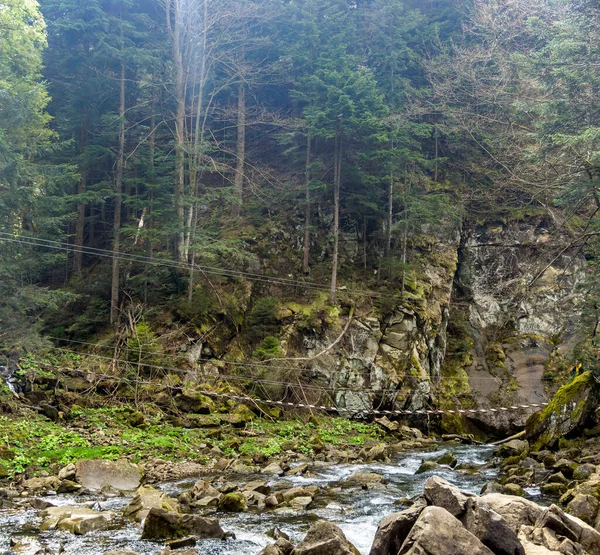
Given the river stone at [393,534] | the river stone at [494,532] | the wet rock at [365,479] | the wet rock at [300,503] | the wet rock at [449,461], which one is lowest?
the wet rock at [449,461]

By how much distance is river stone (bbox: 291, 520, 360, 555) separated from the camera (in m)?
5.34

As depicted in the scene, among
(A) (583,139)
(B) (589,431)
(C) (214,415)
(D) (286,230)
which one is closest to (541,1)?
(A) (583,139)

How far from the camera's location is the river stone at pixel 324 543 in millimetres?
5340

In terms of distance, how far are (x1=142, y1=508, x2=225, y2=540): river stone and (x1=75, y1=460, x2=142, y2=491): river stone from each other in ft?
10.1

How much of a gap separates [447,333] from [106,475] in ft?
61.2

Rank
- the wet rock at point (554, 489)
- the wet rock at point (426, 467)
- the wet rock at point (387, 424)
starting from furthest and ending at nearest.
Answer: the wet rock at point (387, 424) → the wet rock at point (426, 467) → the wet rock at point (554, 489)

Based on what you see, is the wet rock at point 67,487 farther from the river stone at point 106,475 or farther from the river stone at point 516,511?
the river stone at point 516,511

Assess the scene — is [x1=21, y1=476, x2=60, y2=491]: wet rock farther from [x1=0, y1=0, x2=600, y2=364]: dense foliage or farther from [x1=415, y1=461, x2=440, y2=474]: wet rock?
[x1=415, y1=461, x2=440, y2=474]: wet rock

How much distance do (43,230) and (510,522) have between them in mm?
18372

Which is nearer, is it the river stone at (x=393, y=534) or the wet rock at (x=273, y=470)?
the river stone at (x=393, y=534)

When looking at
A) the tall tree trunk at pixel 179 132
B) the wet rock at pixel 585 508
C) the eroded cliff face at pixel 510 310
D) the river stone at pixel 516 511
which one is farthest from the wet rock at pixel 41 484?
the eroded cliff face at pixel 510 310

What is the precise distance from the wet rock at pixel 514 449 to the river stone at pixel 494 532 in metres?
9.53

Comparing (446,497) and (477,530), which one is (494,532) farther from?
(446,497)

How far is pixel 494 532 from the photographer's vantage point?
5.11 meters
